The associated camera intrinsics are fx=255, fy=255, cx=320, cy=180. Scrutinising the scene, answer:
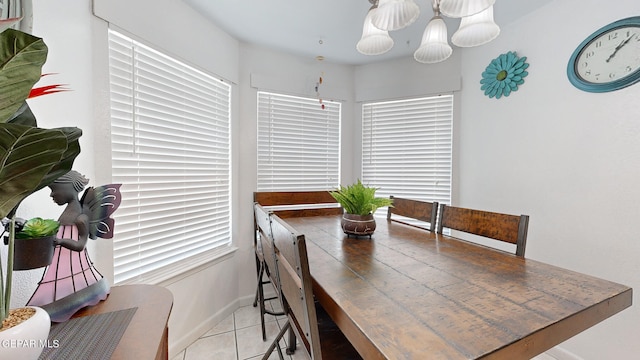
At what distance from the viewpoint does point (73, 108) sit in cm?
122

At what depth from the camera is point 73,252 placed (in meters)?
0.86

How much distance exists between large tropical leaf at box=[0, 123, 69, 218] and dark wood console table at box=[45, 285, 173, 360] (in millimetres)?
442

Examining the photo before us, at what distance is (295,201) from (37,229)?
74.5 inches

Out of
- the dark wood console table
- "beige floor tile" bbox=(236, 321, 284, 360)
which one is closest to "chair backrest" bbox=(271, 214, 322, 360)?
the dark wood console table

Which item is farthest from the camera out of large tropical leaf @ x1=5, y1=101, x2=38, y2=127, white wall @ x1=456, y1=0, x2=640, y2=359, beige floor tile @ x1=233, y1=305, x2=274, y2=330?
beige floor tile @ x1=233, y1=305, x2=274, y2=330

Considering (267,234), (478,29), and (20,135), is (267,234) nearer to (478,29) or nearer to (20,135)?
(20,135)

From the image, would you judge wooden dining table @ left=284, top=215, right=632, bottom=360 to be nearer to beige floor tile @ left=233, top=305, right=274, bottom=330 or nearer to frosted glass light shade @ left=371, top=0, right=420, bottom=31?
frosted glass light shade @ left=371, top=0, right=420, bottom=31

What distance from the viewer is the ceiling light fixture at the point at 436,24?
1.04 m

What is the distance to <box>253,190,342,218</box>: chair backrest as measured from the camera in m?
2.43

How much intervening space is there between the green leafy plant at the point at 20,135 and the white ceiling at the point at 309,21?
1.67m

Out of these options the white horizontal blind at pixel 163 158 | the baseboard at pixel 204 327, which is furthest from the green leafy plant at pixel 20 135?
the baseboard at pixel 204 327

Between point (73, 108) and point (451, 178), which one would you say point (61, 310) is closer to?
point (73, 108)

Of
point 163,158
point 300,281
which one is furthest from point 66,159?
point 163,158

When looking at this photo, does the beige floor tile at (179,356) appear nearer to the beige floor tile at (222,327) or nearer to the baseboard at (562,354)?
the beige floor tile at (222,327)
